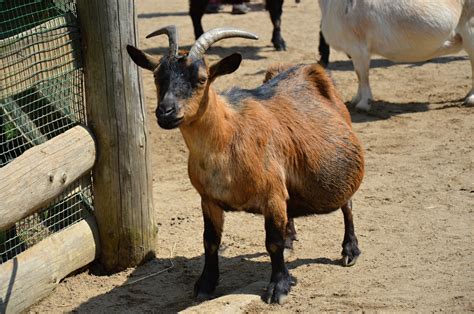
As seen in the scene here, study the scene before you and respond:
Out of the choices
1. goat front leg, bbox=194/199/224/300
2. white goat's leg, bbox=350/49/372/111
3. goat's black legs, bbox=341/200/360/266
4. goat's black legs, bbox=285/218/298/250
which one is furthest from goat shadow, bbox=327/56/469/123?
goat front leg, bbox=194/199/224/300

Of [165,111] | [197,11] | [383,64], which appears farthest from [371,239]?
[197,11]

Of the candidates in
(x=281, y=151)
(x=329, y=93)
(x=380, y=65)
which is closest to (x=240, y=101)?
(x=281, y=151)

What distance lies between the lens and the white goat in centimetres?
952

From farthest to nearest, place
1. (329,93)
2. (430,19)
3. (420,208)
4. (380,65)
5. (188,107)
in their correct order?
(380,65)
(430,19)
(420,208)
(329,93)
(188,107)

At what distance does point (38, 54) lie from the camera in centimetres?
554

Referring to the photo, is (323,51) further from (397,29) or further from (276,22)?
(397,29)

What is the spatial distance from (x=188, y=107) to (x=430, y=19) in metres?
5.51

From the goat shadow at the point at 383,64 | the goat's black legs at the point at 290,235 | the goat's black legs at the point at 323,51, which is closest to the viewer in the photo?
the goat's black legs at the point at 290,235

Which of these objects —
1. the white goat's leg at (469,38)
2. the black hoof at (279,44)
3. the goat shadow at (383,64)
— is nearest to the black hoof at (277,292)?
the white goat's leg at (469,38)

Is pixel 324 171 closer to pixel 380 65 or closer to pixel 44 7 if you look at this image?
pixel 44 7

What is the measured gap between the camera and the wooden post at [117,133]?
18.5ft

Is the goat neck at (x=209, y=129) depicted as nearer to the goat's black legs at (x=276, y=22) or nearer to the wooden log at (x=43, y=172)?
the wooden log at (x=43, y=172)

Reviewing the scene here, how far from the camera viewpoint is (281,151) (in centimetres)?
538

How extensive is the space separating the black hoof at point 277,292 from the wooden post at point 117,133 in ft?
3.93
